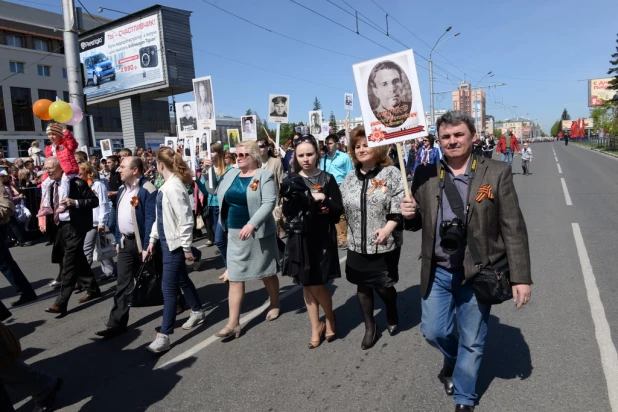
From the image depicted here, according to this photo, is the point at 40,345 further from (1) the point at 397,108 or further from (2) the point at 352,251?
(1) the point at 397,108

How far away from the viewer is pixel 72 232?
5.58 metres

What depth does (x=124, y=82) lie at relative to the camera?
28.5 metres

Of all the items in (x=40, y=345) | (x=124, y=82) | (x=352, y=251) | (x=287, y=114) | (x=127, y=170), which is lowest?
(x=40, y=345)

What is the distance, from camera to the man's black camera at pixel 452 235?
264 cm

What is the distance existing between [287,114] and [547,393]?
8422 mm

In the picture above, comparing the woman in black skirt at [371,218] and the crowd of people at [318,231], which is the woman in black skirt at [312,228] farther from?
the woman in black skirt at [371,218]

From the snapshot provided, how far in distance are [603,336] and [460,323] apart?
5.99ft

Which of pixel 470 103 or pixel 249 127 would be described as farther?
pixel 470 103

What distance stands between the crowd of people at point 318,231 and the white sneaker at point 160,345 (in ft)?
0.03

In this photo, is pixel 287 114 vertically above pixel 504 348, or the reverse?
pixel 287 114

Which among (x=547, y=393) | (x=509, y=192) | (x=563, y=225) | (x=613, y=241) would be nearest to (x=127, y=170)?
(x=509, y=192)

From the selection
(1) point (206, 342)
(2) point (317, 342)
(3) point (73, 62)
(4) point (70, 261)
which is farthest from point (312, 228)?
(3) point (73, 62)

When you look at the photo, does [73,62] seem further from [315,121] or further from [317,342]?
[317,342]

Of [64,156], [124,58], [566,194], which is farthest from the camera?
[124,58]
